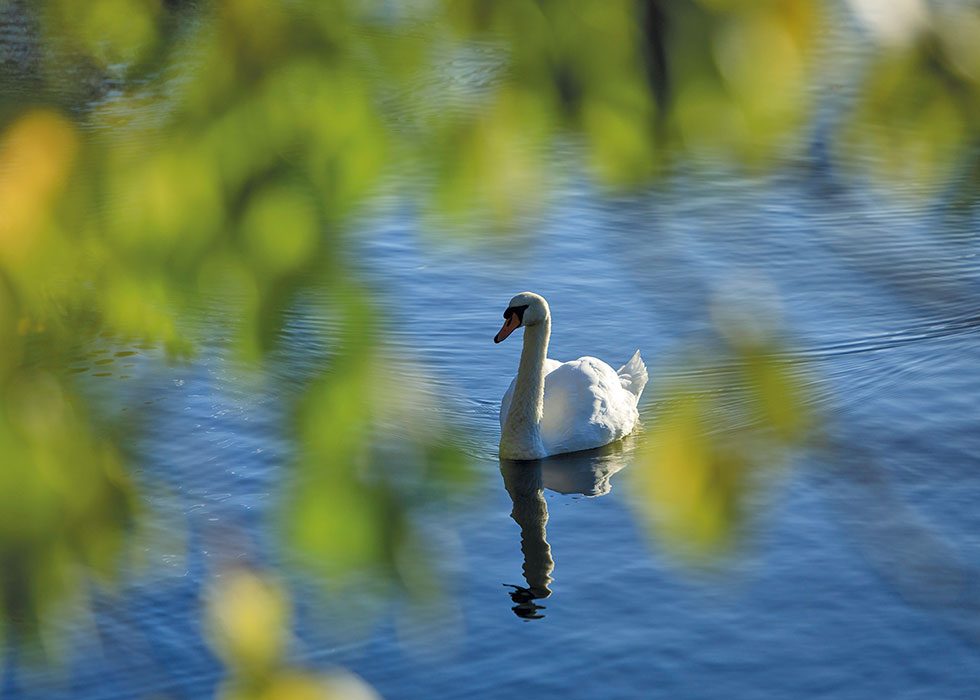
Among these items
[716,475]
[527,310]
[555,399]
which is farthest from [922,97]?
[555,399]

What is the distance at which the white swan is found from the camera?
997cm

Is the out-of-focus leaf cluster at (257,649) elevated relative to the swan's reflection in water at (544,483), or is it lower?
elevated

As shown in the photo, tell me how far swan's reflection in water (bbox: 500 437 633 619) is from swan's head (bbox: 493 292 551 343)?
37.8 inches

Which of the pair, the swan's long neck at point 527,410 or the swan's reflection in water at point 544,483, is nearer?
the swan's reflection in water at point 544,483

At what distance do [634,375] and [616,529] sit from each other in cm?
204

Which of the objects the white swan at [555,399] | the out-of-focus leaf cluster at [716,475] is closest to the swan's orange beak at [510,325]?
the white swan at [555,399]

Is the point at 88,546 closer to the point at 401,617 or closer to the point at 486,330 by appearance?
the point at 401,617

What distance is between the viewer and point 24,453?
213 centimetres

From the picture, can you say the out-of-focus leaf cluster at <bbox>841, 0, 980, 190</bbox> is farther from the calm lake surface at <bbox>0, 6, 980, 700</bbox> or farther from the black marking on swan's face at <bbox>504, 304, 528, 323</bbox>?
the black marking on swan's face at <bbox>504, 304, 528, 323</bbox>

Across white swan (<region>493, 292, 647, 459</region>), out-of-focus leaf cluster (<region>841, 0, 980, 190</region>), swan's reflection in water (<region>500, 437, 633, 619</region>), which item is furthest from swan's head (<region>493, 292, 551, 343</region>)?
out-of-focus leaf cluster (<region>841, 0, 980, 190</region>)

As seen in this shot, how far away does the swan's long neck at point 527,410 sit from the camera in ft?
32.4

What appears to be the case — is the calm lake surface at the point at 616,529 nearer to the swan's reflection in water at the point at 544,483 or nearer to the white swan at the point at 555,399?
the swan's reflection in water at the point at 544,483

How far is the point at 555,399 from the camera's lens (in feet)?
34.0

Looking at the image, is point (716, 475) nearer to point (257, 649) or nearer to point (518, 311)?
point (257, 649)
